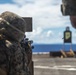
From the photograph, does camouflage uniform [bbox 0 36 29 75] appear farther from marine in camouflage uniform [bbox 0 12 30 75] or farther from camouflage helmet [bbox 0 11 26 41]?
camouflage helmet [bbox 0 11 26 41]

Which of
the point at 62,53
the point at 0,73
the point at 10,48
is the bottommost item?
the point at 62,53

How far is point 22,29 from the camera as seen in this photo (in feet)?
13.3

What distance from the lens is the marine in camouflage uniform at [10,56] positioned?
150 inches

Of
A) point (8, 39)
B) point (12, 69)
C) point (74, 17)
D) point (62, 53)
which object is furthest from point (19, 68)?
point (62, 53)

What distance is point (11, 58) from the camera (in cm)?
385

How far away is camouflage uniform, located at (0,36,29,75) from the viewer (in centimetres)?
380

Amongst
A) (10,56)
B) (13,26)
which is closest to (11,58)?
(10,56)

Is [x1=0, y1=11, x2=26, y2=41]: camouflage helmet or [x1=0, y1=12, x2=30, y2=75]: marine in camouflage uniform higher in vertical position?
[x1=0, y1=11, x2=26, y2=41]: camouflage helmet

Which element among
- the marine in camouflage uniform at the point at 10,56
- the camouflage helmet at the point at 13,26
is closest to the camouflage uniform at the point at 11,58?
the marine in camouflage uniform at the point at 10,56

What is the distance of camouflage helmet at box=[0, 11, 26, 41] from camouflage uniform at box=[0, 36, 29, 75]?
0.34 feet

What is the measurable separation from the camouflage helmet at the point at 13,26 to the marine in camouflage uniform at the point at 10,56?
2 centimetres

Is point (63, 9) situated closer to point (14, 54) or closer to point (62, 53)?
point (14, 54)

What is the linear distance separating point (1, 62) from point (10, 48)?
20cm

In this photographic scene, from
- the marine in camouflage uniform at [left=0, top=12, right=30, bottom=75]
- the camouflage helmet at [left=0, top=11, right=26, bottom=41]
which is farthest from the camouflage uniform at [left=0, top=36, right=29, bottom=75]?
the camouflage helmet at [left=0, top=11, right=26, bottom=41]
